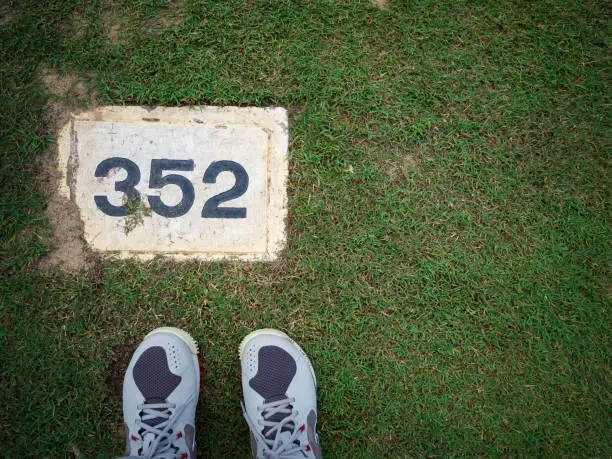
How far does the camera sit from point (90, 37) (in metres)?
2.19

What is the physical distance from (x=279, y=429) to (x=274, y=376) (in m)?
0.28

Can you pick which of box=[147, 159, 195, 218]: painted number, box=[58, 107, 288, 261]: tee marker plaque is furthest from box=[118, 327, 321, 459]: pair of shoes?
box=[147, 159, 195, 218]: painted number

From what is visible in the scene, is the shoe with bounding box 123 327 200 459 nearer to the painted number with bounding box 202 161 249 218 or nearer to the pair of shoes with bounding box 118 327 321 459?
the pair of shoes with bounding box 118 327 321 459

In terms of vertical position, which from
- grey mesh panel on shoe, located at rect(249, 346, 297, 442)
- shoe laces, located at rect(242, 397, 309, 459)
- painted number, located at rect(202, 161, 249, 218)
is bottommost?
shoe laces, located at rect(242, 397, 309, 459)

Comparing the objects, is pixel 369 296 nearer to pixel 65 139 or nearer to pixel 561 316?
pixel 561 316

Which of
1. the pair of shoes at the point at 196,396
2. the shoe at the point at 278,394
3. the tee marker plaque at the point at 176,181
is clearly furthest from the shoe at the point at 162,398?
the tee marker plaque at the point at 176,181

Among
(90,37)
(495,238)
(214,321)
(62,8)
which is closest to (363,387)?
(214,321)

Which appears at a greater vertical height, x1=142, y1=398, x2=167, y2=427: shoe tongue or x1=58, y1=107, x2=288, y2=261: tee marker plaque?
x1=58, y1=107, x2=288, y2=261: tee marker plaque

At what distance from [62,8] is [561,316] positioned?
340 cm

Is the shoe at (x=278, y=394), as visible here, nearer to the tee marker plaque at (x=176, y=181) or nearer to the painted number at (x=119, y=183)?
the tee marker plaque at (x=176, y=181)

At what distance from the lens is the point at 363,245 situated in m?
2.17

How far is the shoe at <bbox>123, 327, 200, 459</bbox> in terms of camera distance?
2000 mm

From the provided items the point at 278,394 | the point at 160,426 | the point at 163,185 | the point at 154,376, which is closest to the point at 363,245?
the point at 278,394

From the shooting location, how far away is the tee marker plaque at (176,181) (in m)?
2.14
